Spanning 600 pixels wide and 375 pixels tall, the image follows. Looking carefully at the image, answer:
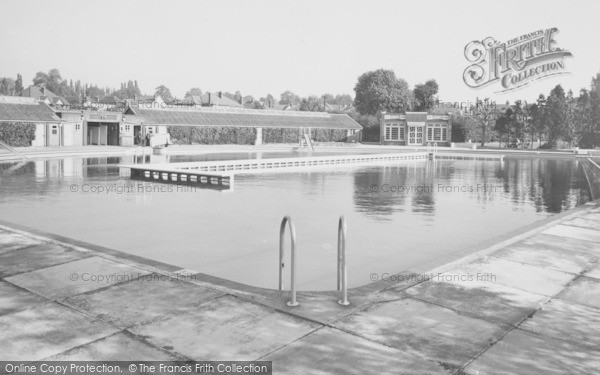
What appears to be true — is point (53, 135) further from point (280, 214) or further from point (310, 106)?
point (310, 106)

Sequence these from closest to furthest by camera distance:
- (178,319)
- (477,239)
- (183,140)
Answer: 1. (178,319)
2. (477,239)
3. (183,140)

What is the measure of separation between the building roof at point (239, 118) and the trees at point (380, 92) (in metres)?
20.1

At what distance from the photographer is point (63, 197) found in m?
17.0

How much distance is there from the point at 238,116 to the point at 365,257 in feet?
168

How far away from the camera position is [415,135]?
65375 mm

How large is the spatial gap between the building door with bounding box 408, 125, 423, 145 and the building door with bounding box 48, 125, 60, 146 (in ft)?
127

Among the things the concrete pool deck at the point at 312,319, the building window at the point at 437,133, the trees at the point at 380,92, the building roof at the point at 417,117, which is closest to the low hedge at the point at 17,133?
the concrete pool deck at the point at 312,319

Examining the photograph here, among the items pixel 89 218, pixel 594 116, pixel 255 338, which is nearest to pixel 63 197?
pixel 89 218

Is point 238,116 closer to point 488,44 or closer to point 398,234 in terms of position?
point 488,44

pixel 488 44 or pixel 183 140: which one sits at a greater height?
pixel 488 44

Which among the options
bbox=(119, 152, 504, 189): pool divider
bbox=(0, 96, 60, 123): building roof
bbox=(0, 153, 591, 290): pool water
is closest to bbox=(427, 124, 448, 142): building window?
bbox=(119, 152, 504, 189): pool divider

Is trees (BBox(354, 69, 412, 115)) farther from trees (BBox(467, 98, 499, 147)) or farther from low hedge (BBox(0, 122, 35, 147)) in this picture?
low hedge (BBox(0, 122, 35, 147))

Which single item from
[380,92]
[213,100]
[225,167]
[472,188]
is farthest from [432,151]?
[213,100]

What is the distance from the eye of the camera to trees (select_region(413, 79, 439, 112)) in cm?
8469
